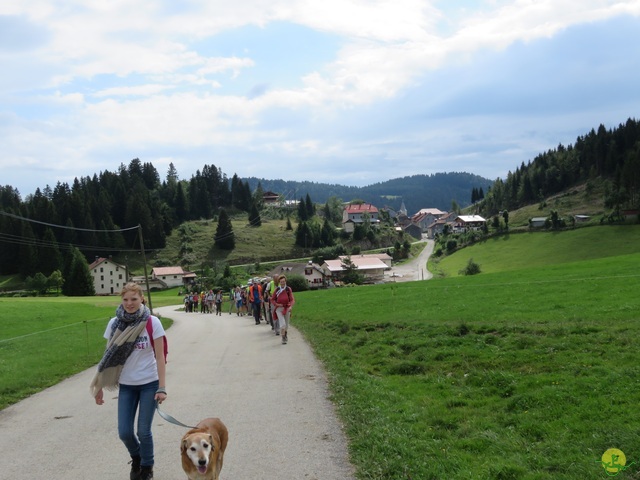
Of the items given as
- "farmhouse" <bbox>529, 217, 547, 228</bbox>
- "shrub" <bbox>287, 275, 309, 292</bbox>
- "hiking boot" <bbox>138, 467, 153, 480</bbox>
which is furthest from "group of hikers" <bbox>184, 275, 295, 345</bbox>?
"farmhouse" <bbox>529, 217, 547, 228</bbox>

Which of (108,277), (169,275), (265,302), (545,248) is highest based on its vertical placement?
(265,302)

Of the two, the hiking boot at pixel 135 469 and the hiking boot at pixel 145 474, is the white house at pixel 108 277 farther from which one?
the hiking boot at pixel 145 474

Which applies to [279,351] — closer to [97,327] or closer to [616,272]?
[97,327]

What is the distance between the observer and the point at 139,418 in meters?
6.27

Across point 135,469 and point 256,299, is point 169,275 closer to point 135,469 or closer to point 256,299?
point 256,299

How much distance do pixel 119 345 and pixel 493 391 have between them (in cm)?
622

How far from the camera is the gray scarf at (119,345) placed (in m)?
6.23

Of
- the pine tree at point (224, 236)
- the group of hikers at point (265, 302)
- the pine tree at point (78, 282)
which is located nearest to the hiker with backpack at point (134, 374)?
the group of hikers at point (265, 302)

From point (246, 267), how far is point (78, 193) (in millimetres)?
53761

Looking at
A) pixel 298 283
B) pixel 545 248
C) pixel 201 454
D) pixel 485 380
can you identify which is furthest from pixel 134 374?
pixel 545 248

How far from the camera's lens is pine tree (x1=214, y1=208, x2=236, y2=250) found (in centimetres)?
15088

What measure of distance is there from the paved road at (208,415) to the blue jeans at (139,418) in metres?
0.41

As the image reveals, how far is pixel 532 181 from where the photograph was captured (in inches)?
7032

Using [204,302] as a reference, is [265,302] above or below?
above
